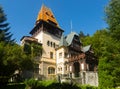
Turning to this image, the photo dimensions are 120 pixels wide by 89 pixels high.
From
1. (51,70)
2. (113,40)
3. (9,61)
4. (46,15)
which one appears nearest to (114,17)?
(113,40)

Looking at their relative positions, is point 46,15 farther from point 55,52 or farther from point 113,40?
point 113,40

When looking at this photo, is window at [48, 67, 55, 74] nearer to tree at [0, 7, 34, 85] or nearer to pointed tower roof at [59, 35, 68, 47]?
pointed tower roof at [59, 35, 68, 47]

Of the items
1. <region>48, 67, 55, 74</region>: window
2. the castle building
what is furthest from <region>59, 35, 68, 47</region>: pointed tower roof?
<region>48, 67, 55, 74</region>: window

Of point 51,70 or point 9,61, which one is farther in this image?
point 51,70

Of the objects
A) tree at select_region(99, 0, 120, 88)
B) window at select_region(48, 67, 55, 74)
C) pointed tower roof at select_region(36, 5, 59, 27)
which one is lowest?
window at select_region(48, 67, 55, 74)

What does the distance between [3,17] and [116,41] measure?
83.0ft

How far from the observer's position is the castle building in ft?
147

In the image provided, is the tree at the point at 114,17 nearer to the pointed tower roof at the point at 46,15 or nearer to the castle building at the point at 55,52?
the castle building at the point at 55,52

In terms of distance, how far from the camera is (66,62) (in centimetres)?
4731

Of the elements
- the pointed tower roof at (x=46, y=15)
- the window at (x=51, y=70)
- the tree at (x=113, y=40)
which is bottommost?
the window at (x=51, y=70)

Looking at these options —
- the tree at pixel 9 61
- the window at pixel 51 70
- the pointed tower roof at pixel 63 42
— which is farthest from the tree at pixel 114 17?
the window at pixel 51 70

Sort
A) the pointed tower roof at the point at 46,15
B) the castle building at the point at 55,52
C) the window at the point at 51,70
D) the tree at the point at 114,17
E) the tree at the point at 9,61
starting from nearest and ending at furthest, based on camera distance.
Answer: the tree at the point at 114,17, the tree at the point at 9,61, the castle building at the point at 55,52, the window at the point at 51,70, the pointed tower roof at the point at 46,15

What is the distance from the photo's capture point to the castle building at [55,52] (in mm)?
44831

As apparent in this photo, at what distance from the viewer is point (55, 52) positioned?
1971 inches
